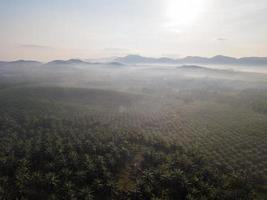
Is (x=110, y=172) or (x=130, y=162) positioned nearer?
(x=110, y=172)

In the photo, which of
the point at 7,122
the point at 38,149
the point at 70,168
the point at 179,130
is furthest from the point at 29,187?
the point at 179,130

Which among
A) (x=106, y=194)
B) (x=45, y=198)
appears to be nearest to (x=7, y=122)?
(x=45, y=198)

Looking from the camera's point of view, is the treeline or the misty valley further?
the misty valley

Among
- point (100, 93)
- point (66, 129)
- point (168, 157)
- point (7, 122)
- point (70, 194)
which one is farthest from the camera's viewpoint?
point (100, 93)

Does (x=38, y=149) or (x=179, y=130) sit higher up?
(x=38, y=149)

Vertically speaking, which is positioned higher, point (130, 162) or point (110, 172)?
point (110, 172)

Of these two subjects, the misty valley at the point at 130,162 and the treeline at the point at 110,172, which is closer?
the treeline at the point at 110,172

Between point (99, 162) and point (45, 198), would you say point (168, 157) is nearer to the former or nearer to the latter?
point (99, 162)

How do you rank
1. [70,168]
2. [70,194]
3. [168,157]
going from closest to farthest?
[70,194], [70,168], [168,157]

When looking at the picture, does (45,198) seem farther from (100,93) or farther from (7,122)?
(100,93)

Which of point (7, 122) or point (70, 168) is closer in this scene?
point (70, 168)
